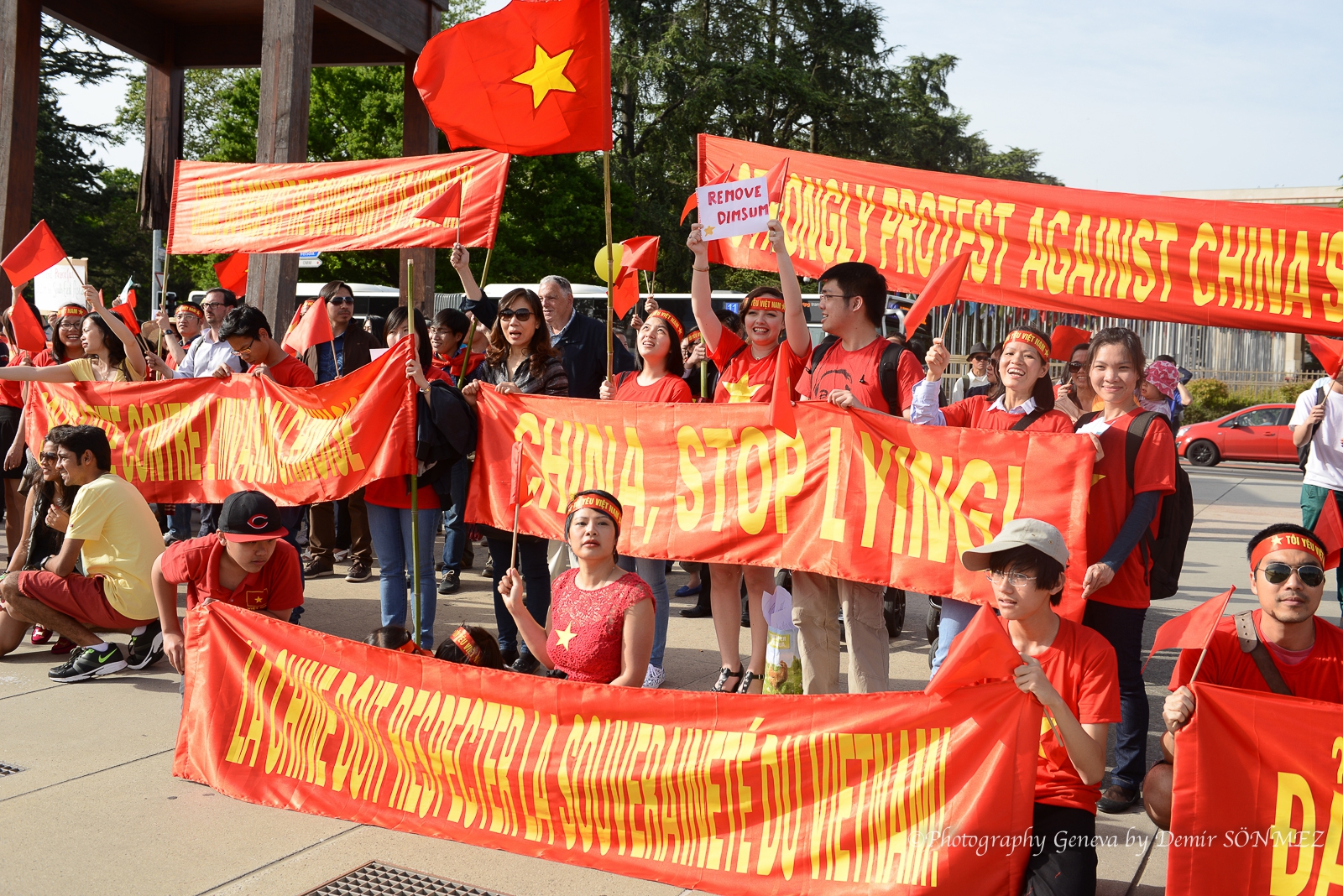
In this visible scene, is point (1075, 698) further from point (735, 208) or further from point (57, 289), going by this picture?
point (57, 289)

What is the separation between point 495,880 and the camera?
3539 mm

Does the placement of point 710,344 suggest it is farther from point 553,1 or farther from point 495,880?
point 495,880

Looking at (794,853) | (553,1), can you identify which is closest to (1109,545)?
(794,853)

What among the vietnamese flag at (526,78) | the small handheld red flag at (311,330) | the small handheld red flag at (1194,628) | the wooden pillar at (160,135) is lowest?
the small handheld red flag at (1194,628)

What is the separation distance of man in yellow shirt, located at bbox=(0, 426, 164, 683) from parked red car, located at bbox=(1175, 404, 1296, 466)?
1966 centimetres

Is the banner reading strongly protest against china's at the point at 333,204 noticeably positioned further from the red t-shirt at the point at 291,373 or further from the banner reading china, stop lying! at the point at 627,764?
the banner reading china, stop lying! at the point at 627,764

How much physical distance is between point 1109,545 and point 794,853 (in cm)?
163

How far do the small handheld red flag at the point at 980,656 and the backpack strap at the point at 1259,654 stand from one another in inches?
28.9

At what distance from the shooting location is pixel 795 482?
15.5 ft

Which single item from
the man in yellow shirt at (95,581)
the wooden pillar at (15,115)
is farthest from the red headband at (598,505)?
the wooden pillar at (15,115)

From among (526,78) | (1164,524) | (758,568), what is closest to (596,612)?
(758,568)

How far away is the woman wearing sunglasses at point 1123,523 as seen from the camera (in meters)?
4.02

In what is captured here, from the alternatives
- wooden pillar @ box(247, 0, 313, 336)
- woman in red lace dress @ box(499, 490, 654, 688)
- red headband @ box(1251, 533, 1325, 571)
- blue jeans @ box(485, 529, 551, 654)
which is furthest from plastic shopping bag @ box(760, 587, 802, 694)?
wooden pillar @ box(247, 0, 313, 336)

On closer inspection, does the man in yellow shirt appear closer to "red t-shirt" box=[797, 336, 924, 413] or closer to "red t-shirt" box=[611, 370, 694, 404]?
"red t-shirt" box=[611, 370, 694, 404]
